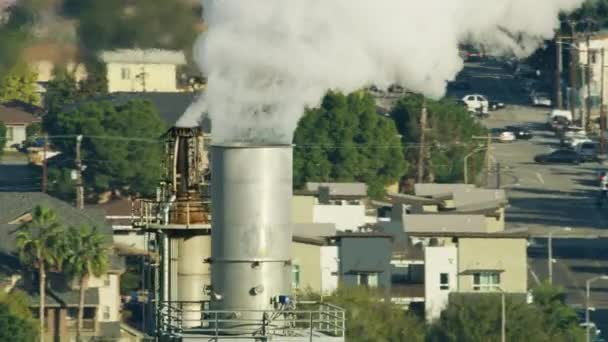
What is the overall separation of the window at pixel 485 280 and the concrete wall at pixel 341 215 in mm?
22528

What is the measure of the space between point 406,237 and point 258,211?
7750 centimetres

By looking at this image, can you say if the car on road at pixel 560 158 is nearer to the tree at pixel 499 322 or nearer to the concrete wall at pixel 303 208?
the concrete wall at pixel 303 208

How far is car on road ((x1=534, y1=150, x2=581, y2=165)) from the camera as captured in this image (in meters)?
184

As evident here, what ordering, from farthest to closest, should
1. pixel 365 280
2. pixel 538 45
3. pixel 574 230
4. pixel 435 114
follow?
1. pixel 435 114
2. pixel 574 230
3. pixel 365 280
4. pixel 538 45

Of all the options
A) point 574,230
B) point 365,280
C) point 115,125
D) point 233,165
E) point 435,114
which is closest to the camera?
point 233,165

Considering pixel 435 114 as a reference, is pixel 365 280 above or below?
below

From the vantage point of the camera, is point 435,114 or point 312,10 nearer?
point 312,10

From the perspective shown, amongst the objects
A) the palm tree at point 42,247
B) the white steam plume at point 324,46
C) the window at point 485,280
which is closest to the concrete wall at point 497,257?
the window at point 485,280

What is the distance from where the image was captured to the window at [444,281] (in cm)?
12356

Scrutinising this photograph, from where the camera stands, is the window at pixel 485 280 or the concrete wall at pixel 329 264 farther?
the concrete wall at pixel 329 264

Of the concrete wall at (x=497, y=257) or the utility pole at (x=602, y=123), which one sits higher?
the utility pole at (x=602, y=123)

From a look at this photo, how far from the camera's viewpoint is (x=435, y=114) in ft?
588

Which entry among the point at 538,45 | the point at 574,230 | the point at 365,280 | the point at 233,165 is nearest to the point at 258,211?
the point at 233,165

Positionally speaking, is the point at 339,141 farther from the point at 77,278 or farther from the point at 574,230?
the point at 77,278
